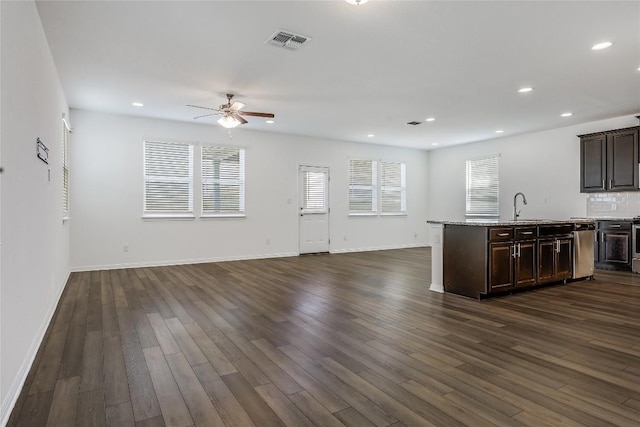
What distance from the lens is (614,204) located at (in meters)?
6.90

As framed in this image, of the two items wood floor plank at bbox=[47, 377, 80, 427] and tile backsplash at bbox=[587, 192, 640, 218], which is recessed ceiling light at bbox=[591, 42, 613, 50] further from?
wood floor plank at bbox=[47, 377, 80, 427]

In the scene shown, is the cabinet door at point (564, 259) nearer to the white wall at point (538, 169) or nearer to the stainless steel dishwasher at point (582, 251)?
the stainless steel dishwasher at point (582, 251)

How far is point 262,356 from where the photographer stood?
277cm

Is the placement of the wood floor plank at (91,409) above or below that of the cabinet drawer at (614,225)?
below

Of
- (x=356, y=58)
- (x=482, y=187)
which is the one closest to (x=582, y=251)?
(x=482, y=187)

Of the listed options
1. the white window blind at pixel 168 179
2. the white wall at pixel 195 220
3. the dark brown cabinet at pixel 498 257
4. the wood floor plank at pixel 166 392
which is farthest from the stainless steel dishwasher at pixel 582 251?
the white window blind at pixel 168 179

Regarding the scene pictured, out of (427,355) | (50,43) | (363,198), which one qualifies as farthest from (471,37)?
(363,198)

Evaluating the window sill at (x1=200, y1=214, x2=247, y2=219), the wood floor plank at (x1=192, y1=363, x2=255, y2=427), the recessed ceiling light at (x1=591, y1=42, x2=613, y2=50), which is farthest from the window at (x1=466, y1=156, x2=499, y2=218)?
the wood floor plank at (x1=192, y1=363, x2=255, y2=427)

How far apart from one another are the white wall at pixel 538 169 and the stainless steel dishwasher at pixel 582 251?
174cm

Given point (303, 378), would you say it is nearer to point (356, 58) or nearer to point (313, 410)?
point (313, 410)

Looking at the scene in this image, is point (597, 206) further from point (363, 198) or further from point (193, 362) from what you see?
point (193, 362)

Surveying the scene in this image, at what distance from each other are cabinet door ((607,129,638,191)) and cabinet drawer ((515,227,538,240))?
9.42 feet

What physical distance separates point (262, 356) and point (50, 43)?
378 centimetres

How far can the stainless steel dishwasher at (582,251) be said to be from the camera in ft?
18.5
